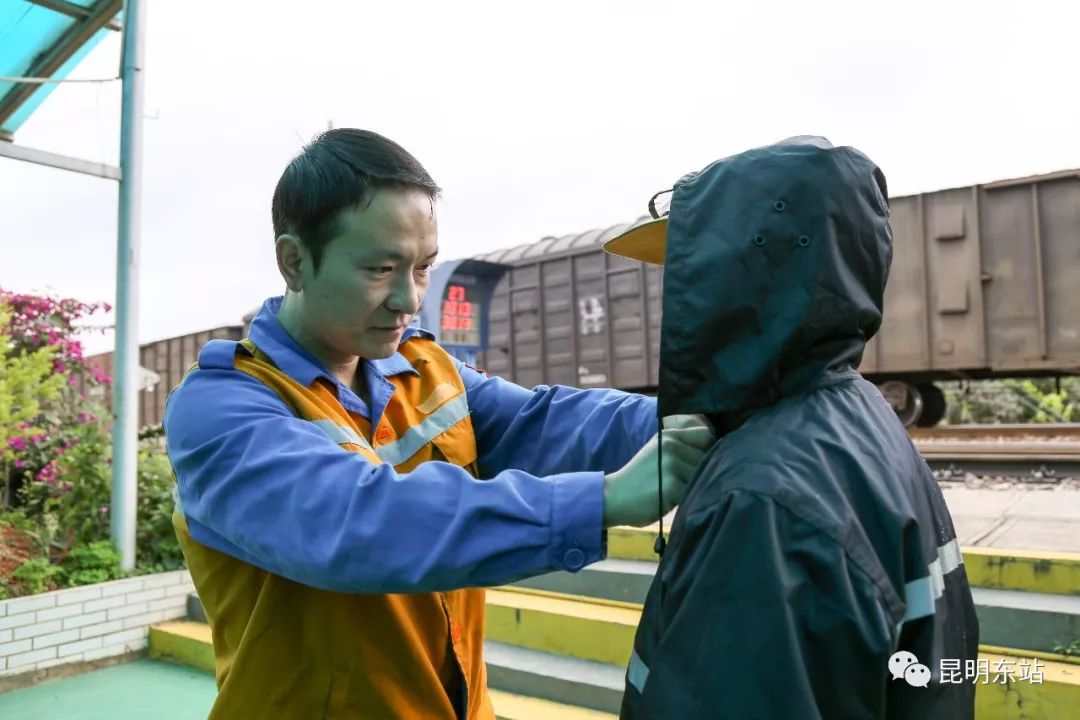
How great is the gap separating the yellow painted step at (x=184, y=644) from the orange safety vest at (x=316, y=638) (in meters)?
3.53

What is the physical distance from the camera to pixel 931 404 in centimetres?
957

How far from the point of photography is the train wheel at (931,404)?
372 inches

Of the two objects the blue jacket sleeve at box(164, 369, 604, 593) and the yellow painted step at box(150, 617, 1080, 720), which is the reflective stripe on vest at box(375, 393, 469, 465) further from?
the yellow painted step at box(150, 617, 1080, 720)

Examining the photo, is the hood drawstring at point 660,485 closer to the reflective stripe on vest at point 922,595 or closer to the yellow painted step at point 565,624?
the reflective stripe on vest at point 922,595

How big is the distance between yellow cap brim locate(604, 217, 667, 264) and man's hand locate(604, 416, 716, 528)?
318 mm

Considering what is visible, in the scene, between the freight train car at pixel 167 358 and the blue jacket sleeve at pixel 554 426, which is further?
the freight train car at pixel 167 358

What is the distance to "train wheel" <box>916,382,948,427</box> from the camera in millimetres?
9461

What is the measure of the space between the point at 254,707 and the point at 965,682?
1.09m

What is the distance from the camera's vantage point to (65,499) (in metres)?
5.18

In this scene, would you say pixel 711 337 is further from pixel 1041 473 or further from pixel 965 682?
pixel 1041 473

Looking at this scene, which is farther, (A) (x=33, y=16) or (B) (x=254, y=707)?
(A) (x=33, y=16)

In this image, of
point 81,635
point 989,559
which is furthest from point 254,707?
point 81,635

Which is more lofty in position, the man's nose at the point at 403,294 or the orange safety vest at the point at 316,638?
the man's nose at the point at 403,294

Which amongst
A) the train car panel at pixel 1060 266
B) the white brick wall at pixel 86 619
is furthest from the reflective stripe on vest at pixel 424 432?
the train car panel at pixel 1060 266
